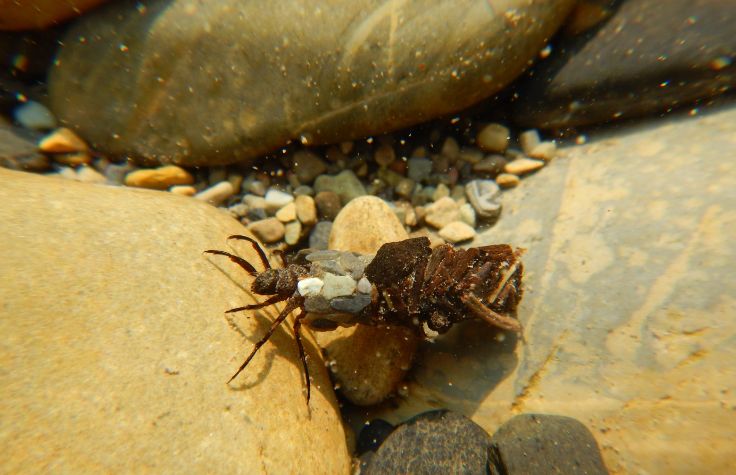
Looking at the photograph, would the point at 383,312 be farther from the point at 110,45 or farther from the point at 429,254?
the point at 110,45

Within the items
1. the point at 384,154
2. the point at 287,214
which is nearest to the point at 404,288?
the point at 287,214

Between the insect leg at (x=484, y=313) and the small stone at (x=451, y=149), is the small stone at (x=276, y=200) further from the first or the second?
the insect leg at (x=484, y=313)

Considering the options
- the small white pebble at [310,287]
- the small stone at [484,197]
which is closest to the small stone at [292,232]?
the small white pebble at [310,287]

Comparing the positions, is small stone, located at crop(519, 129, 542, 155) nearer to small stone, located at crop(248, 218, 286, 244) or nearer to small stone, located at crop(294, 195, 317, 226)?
small stone, located at crop(294, 195, 317, 226)

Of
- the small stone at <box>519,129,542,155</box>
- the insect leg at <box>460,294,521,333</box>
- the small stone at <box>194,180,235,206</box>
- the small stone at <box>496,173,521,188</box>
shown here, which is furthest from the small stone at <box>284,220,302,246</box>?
the small stone at <box>519,129,542,155</box>

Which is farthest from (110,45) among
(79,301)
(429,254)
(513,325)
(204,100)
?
(513,325)

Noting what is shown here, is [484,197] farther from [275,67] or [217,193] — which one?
[217,193]
